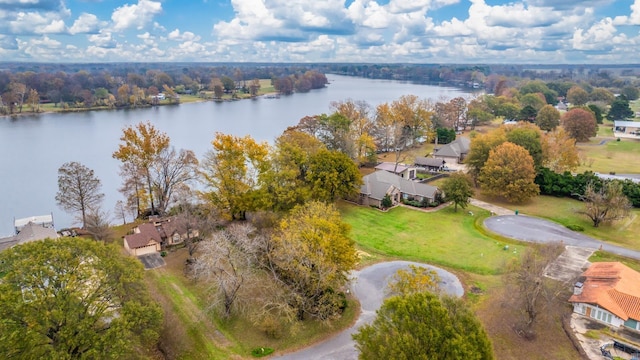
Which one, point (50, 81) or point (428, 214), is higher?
point (50, 81)

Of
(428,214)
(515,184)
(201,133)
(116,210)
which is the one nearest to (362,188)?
(428,214)

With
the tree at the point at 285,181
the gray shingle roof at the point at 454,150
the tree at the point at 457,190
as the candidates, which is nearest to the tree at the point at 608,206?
the tree at the point at 457,190

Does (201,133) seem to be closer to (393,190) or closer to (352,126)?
(352,126)

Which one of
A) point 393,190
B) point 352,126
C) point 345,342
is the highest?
point 352,126

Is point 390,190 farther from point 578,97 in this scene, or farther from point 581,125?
point 578,97

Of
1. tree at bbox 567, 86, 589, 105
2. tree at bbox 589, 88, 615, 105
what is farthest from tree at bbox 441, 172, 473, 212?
tree at bbox 589, 88, 615, 105
